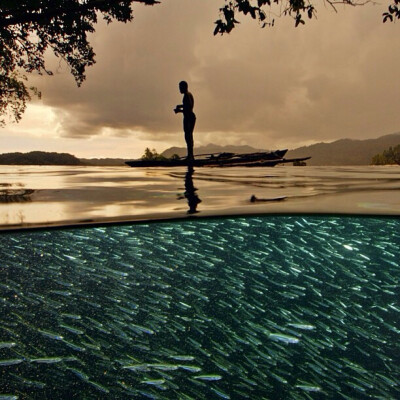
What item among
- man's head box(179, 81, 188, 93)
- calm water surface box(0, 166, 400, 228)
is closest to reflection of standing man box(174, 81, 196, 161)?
man's head box(179, 81, 188, 93)

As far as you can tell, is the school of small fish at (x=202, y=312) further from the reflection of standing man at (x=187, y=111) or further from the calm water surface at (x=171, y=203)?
the reflection of standing man at (x=187, y=111)

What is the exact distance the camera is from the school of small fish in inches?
309

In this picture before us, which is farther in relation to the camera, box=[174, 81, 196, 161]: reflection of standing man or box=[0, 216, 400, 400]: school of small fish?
box=[174, 81, 196, 161]: reflection of standing man

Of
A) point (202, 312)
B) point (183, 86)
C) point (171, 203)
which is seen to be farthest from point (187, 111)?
point (171, 203)

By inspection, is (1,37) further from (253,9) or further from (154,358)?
(154,358)

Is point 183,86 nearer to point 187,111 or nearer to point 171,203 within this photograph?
point 187,111

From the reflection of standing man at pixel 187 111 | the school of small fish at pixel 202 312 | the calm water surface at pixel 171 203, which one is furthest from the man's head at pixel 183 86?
the school of small fish at pixel 202 312

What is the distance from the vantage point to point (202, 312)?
31.0 feet

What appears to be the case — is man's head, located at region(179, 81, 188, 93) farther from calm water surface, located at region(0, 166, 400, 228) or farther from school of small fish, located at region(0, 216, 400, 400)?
school of small fish, located at region(0, 216, 400, 400)

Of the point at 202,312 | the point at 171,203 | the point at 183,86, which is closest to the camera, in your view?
the point at 171,203

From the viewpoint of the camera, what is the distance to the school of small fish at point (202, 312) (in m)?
7.86

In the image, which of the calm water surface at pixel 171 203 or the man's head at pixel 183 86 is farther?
the man's head at pixel 183 86

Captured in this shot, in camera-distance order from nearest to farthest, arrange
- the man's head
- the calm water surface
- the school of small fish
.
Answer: the calm water surface, the school of small fish, the man's head

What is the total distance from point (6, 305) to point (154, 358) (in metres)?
2.81
